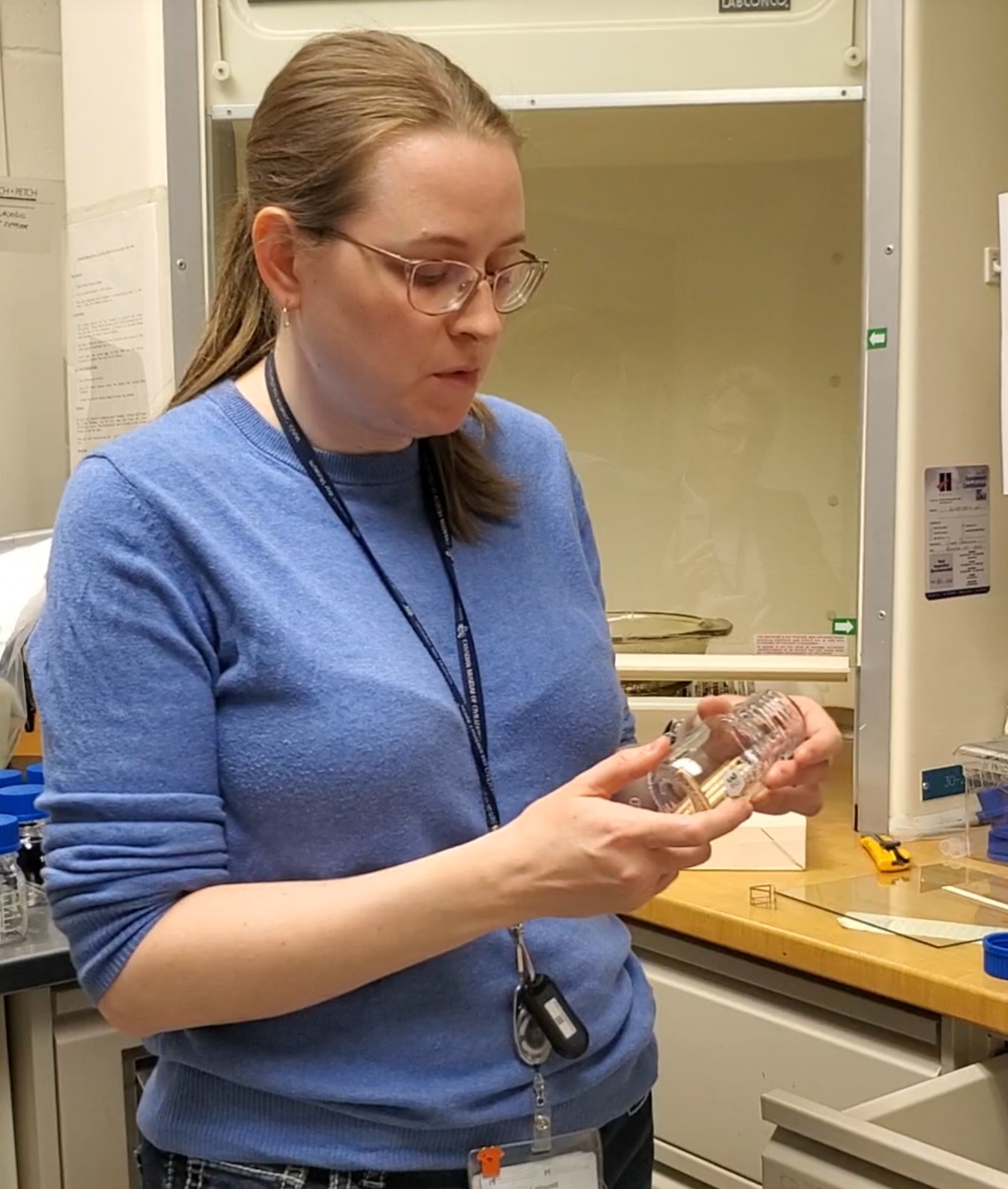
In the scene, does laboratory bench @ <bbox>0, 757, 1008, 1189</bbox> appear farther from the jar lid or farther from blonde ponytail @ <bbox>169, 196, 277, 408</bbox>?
blonde ponytail @ <bbox>169, 196, 277, 408</bbox>

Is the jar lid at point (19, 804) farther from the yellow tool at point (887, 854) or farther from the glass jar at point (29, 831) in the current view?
→ the yellow tool at point (887, 854)

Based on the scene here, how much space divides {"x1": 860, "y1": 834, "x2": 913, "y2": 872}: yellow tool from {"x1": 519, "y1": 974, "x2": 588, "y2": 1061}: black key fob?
71cm

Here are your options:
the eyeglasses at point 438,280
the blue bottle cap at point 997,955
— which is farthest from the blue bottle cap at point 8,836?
the blue bottle cap at point 997,955

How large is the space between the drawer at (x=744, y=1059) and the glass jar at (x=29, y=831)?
626mm

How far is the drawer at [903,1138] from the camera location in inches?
36.1

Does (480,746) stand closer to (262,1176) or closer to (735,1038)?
(262,1176)

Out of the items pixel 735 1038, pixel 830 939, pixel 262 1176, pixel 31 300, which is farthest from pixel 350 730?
pixel 31 300

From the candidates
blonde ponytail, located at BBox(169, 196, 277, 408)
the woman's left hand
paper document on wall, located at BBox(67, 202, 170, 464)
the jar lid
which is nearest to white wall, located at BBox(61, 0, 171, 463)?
paper document on wall, located at BBox(67, 202, 170, 464)

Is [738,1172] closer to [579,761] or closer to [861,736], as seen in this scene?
[861,736]

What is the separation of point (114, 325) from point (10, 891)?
34.0 inches

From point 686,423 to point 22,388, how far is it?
3.63 feet

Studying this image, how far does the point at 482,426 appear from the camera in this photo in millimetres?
956

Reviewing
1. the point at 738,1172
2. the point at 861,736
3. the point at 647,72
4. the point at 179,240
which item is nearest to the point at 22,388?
the point at 179,240

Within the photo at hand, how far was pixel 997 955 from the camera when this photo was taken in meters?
1.11
